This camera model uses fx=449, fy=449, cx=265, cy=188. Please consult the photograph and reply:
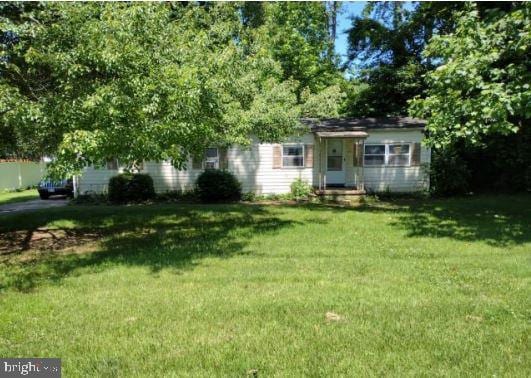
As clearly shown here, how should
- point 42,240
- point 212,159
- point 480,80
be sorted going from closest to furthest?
point 480,80, point 42,240, point 212,159

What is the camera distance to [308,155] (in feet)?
61.9

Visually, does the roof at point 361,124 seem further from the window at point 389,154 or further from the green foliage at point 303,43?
the green foliage at point 303,43

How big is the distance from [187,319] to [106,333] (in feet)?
2.75

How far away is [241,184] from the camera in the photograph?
18.7 meters

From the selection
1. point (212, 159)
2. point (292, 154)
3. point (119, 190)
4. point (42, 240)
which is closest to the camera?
point (42, 240)

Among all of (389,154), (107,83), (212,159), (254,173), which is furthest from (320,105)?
(107,83)

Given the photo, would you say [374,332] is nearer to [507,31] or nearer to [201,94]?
[201,94]

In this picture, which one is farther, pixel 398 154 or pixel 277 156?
pixel 398 154

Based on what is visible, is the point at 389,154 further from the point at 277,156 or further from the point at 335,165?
the point at 277,156

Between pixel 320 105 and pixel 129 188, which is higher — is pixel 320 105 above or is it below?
above

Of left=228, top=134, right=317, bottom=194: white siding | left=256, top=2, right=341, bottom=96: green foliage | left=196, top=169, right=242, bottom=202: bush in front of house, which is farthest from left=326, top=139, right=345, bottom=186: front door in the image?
left=256, top=2, right=341, bottom=96: green foliage

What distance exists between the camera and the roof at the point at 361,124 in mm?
18519

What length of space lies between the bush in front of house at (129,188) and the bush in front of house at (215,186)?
7.13 ft

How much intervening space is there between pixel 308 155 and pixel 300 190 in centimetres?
161
